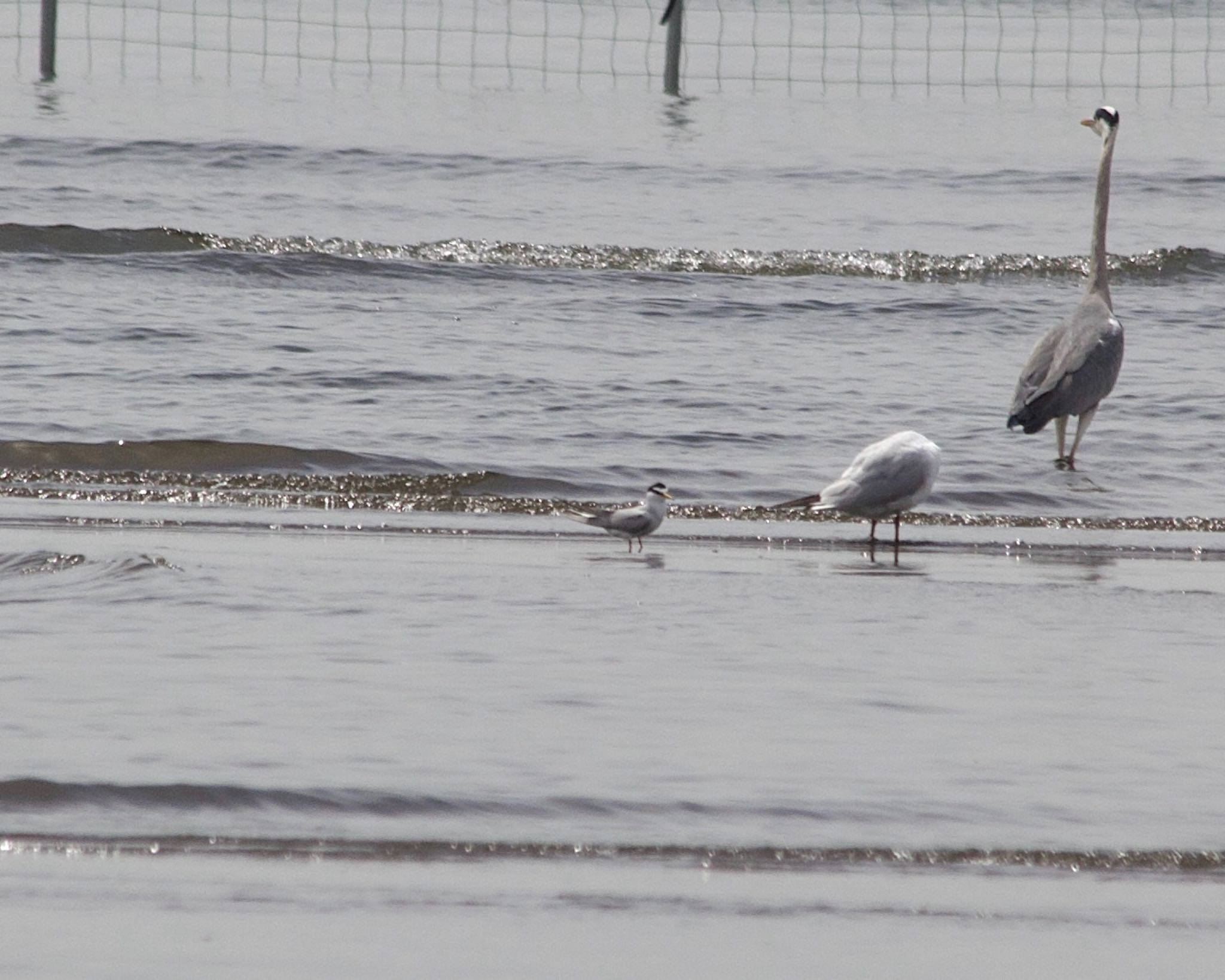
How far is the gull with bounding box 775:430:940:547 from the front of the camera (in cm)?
786

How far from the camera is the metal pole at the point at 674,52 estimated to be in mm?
24422

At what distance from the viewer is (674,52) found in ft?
81.0

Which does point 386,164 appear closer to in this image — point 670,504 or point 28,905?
point 670,504

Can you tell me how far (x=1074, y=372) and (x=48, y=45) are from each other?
17.4 metres

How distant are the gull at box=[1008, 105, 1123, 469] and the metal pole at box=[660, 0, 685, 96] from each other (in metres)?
13.2

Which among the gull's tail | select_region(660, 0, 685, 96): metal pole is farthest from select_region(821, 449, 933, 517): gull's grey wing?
select_region(660, 0, 685, 96): metal pole

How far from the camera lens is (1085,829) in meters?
4.06

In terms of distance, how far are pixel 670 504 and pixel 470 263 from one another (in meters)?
7.62

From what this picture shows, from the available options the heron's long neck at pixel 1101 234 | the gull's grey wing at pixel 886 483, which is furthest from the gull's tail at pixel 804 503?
the heron's long neck at pixel 1101 234

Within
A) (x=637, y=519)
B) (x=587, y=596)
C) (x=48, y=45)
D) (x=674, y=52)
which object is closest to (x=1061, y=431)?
(x=637, y=519)

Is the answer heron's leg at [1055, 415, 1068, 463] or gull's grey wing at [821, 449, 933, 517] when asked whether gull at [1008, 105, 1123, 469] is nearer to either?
heron's leg at [1055, 415, 1068, 463]

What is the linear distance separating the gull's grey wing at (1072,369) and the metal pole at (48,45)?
16.2 metres

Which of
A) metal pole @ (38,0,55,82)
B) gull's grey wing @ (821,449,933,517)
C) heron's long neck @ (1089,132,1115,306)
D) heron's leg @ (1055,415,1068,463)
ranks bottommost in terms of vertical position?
heron's leg @ (1055,415,1068,463)

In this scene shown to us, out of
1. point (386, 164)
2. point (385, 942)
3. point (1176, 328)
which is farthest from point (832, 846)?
point (386, 164)
